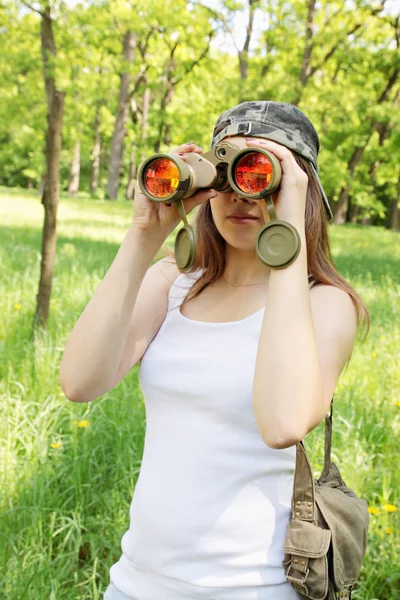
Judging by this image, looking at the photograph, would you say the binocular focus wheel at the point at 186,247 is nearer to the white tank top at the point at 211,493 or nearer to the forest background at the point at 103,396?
the white tank top at the point at 211,493

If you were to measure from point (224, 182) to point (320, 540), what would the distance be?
0.76 metres

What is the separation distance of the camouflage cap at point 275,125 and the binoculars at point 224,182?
61 millimetres

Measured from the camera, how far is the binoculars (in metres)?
1.24

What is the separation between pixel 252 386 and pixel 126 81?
19.8 meters

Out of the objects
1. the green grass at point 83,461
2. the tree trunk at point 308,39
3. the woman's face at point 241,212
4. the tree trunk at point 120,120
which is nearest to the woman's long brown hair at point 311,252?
the woman's face at point 241,212

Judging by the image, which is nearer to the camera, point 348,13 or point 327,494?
point 327,494

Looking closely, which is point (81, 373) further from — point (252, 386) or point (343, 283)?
point (343, 283)

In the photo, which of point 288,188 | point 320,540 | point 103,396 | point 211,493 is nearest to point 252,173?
point 288,188

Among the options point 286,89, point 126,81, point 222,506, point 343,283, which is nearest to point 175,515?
point 222,506

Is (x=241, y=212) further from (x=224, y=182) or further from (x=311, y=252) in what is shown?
(x=311, y=252)

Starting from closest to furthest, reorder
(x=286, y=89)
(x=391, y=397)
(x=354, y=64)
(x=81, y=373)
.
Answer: (x=81, y=373) → (x=391, y=397) → (x=286, y=89) → (x=354, y=64)

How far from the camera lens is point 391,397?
3.67 meters

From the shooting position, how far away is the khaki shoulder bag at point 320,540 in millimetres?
1224

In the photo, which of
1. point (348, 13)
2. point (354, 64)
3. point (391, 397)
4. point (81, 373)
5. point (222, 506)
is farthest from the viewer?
point (354, 64)
